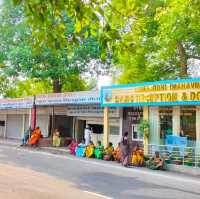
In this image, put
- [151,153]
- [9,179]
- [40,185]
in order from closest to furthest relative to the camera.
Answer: [40,185]
[9,179]
[151,153]

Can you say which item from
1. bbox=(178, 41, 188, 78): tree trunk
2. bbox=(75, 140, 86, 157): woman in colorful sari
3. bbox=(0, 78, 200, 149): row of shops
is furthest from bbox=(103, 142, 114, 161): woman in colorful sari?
bbox=(178, 41, 188, 78): tree trunk

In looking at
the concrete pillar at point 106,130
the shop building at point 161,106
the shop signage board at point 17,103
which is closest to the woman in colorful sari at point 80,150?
the concrete pillar at point 106,130

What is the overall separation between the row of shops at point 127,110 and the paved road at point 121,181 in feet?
9.87

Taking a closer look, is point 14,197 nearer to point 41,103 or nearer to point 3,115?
point 41,103

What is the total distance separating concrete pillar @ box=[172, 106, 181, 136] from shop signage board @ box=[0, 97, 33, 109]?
1288 centimetres

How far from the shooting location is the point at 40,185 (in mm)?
10586

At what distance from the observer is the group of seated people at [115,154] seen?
16.7m

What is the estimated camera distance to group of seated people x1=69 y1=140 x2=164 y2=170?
16.7 metres

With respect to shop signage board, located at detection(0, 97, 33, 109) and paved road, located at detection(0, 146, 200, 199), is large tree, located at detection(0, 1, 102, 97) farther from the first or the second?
paved road, located at detection(0, 146, 200, 199)

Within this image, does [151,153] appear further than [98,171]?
Yes

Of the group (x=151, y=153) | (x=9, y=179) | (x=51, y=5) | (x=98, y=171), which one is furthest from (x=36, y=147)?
(x=51, y=5)

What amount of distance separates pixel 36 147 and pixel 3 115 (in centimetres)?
1218

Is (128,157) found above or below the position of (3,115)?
below

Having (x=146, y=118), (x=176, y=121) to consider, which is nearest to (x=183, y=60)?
(x=146, y=118)
